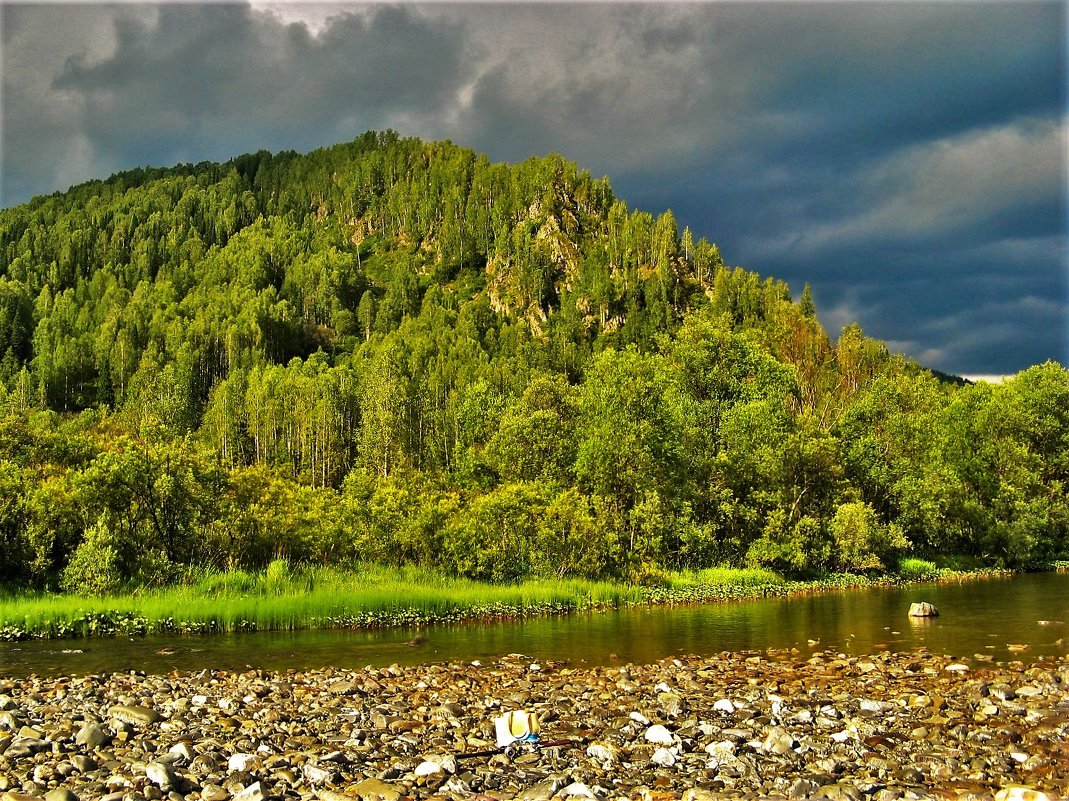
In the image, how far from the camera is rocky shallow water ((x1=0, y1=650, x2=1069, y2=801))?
11.0 m

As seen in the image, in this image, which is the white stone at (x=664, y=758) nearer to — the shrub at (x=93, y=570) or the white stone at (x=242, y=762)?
the white stone at (x=242, y=762)

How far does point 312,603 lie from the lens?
2983cm

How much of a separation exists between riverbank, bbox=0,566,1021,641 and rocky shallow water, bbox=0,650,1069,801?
843cm

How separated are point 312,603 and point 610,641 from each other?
1157 cm

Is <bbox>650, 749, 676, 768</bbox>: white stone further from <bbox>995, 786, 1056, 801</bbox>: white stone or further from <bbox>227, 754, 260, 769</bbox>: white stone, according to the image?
<bbox>227, 754, 260, 769</bbox>: white stone

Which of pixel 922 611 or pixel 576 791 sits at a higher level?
pixel 576 791

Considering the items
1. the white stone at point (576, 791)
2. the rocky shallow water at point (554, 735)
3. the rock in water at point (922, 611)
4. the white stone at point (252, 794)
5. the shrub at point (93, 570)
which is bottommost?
the rock in water at point (922, 611)

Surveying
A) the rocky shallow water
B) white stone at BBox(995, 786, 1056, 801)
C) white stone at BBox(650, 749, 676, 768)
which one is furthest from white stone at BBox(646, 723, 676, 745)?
white stone at BBox(995, 786, 1056, 801)

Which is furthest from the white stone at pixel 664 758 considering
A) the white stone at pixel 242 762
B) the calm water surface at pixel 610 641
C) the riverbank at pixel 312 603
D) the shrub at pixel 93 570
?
the shrub at pixel 93 570

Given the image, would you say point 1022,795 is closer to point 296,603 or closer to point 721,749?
point 721,749

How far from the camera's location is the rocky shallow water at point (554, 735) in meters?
11.0

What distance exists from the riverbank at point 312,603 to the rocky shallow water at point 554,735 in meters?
8.43

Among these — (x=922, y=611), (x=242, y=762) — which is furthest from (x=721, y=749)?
(x=922, y=611)

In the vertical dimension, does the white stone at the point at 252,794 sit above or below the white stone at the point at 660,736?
above
